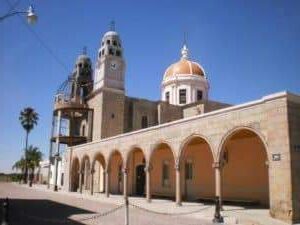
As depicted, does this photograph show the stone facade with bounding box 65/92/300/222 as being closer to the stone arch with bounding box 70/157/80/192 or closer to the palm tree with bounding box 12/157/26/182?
the stone arch with bounding box 70/157/80/192

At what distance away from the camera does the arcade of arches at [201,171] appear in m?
20.1

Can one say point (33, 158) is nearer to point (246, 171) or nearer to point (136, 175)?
point (136, 175)

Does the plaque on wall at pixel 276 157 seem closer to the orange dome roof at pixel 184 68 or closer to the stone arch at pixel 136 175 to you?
the stone arch at pixel 136 175

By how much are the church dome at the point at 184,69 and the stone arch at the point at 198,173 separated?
51.9 ft

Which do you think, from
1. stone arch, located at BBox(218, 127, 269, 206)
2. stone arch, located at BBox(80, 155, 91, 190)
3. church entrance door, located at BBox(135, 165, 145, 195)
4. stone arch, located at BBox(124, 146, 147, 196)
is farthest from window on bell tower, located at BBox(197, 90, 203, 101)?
stone arch, located at BBox(218, 127, 269, 206)

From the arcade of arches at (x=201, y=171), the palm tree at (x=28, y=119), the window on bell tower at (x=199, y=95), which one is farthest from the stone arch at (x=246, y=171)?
the palm tree at (x=28, y=119)

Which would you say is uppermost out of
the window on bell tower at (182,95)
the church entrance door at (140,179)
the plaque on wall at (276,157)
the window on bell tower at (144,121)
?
the window on bell tower at (182,95)

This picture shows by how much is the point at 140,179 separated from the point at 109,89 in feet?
33.7

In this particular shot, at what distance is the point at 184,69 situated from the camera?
39844 millimetres

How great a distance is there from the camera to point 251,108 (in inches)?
622

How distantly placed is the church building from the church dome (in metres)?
0.15

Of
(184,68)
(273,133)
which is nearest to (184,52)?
(184,68)

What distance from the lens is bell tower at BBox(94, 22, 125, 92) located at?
126ft

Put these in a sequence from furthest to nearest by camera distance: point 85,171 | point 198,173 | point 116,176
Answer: point 85,171 → point 116,176 → point 198,173
